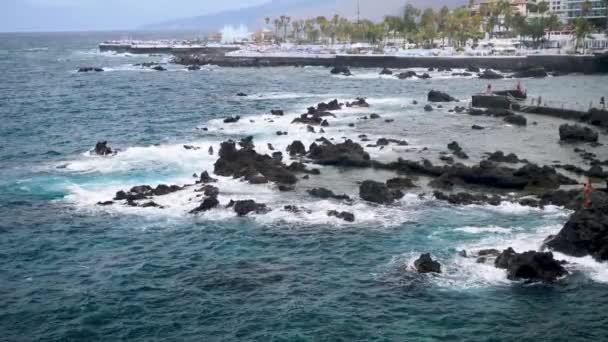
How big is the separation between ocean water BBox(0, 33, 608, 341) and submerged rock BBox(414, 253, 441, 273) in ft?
1.83

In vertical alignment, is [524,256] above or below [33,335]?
above

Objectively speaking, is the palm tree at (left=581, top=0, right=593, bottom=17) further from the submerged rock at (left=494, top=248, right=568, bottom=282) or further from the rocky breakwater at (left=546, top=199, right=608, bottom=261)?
the submerged rock at (left=494, top=248, right=568, bottom=282)

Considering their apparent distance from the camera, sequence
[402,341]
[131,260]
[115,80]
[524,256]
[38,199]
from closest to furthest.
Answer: [402,341], [524,256], [131,260], [38,199], [115,80]

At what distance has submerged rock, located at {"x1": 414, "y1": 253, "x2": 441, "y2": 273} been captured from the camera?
100 feet

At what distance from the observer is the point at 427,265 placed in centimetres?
3066

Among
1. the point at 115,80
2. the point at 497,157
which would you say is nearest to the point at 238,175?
the point at 497,157

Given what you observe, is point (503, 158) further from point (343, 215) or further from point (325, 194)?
point (343, 215)

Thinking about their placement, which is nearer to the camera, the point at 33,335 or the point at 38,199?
the point at 33,335

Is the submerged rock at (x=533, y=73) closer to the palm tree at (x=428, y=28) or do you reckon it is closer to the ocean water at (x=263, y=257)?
the ocean water at (x=263, y=257)

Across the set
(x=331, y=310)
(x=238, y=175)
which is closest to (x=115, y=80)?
(x=238, y=175)

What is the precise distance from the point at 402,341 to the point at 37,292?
16477 millimetres

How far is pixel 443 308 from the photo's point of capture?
2720 centimetres

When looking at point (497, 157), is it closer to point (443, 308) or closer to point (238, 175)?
point (238, 175)

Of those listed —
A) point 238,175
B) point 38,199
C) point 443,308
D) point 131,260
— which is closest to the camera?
point 443,308
